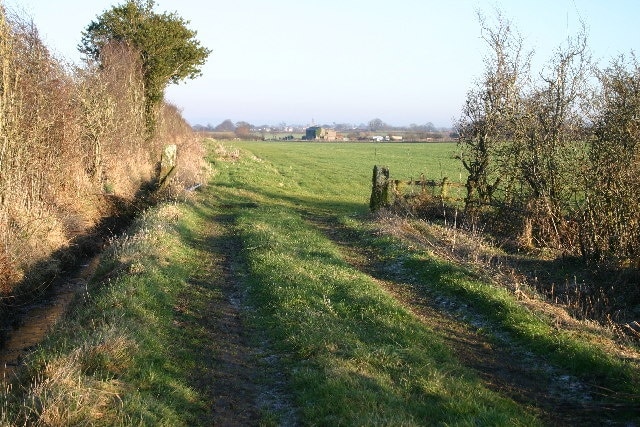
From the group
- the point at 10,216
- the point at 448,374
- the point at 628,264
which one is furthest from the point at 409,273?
the point at 10,216

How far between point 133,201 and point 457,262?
13079 millimetres

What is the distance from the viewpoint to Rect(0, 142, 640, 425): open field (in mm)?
6461

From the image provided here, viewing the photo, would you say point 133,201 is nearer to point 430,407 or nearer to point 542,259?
point 542,259

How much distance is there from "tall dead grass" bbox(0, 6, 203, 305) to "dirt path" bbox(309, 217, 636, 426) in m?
7.82

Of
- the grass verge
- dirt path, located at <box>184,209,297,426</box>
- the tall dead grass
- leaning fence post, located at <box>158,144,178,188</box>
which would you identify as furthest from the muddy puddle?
leaning fence post, located at <box>158,144,178,188</box>

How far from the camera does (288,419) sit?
6.56 metres

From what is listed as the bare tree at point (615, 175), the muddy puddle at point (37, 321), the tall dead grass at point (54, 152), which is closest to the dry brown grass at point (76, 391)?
the muddy puddle at point (37, 321)

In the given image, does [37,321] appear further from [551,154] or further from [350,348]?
[551,154]

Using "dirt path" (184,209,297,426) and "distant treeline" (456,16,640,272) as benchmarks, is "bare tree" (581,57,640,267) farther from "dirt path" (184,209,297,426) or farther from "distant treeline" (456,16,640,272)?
"dirt path" (184,209,297,426)

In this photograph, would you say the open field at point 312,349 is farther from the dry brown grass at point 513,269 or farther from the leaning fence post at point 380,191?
the leaning fence post at point 380,191


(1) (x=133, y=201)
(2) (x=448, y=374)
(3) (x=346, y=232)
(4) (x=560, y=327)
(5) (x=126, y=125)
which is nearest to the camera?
(2) (x=448, y=374)

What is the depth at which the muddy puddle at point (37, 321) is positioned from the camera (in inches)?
369

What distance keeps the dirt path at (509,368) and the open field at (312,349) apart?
3cm

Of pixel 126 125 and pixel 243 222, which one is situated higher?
pixel 126 125
